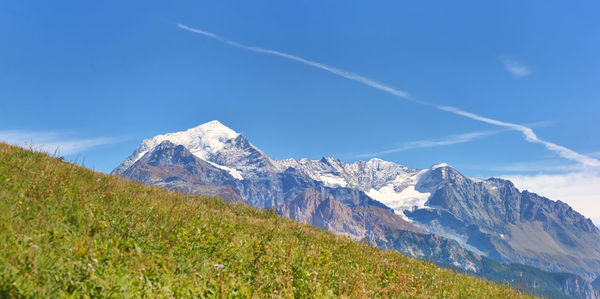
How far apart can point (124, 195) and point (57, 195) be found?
88.8 inches

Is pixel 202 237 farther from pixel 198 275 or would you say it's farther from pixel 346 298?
pixel 346 298

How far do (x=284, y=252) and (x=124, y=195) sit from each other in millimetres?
5814

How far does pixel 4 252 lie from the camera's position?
20.7ft

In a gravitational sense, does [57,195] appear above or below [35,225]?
above

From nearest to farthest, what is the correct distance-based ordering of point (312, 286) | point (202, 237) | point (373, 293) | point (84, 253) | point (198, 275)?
point (84, 253)
point (198, 275)
point (312, 286)
point (373, 293)
point (202, 237)

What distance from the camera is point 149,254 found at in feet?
27.0

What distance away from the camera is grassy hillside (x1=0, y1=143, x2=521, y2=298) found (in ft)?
20.7

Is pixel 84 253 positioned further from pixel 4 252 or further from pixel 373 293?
pixel 373 293

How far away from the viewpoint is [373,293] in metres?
9.12

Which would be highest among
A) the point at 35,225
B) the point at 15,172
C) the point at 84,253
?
the point at 15,172

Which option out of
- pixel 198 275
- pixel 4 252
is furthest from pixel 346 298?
pixel 4 252

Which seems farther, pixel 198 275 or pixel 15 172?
pixel 15 172

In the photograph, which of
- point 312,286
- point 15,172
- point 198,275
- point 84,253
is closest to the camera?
point 84,253

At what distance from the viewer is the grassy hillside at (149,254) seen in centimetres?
630
